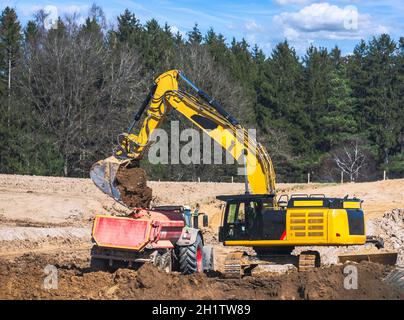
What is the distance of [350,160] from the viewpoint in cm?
6228

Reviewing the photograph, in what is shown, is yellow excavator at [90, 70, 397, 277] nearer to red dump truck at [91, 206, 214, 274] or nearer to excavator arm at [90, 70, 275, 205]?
excavator arm at [90, 70, 275, 205]

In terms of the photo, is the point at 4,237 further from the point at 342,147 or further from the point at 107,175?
the point at 342,147

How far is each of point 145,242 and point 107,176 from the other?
9.82 feet

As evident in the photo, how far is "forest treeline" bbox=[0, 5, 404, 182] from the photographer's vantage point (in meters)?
55.8

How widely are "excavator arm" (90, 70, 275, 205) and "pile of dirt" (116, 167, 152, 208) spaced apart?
6.7 inches

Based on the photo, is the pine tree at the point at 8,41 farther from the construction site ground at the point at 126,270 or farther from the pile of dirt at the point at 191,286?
the pile of dirt at the point at 191,286

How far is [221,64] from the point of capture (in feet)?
233

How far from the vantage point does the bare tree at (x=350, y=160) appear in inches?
2411

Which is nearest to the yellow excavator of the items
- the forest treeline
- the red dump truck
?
the red dump truck

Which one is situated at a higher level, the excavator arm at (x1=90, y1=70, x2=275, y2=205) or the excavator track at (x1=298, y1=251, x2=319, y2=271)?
the excavator arm at (x1=90, y1=70, x2=275, y2=205)

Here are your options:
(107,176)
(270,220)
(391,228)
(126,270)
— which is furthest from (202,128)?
(391,228)

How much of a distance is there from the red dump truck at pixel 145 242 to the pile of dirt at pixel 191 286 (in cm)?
72
